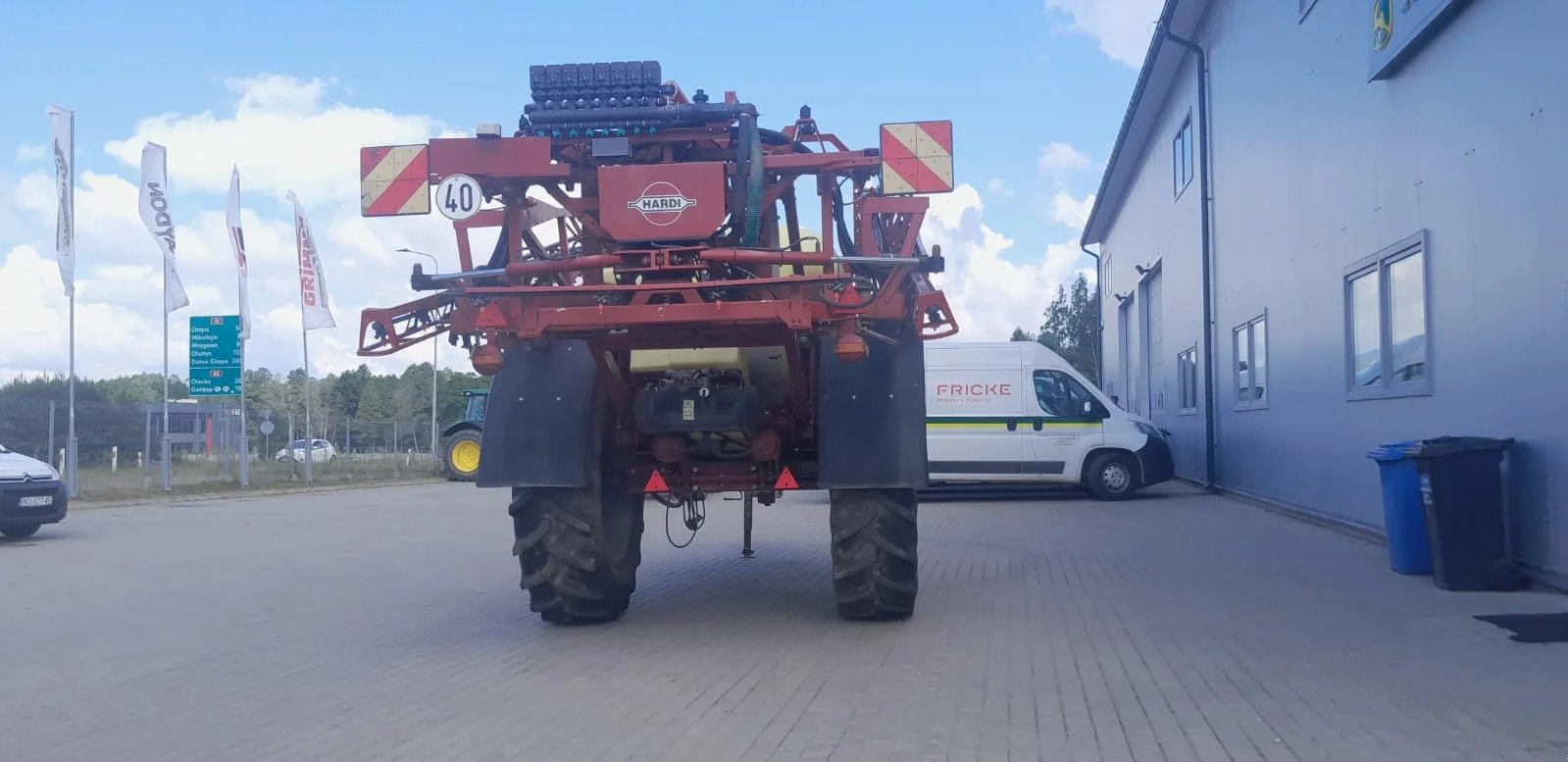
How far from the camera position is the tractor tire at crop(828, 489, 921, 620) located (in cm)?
823

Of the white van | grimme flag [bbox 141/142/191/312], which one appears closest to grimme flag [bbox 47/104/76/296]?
grimme flag [bbox 141/142/191/312]

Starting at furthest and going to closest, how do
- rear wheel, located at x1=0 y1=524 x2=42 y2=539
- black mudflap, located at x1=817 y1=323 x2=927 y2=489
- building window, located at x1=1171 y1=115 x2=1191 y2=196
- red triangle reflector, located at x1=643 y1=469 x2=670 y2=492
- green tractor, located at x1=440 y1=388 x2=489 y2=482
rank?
green tractor, located at x1=440 y1=388 x2=489 y2=482 < building window, located at x1=1171 y1=115 x2=1191 y2=196 < rear wheel, located at x1=0 y1=524 x2=42 y2=539 < red triangle reflector, located at x1=643 y1=469 x2=670 y2=492 < black mudflap, located at x1=817 y1=323 x2=927 y2=489

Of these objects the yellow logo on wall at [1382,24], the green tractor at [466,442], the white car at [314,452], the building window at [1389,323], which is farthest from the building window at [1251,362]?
the white car at [314,452]

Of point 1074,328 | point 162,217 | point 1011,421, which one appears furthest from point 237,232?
point 1074,328

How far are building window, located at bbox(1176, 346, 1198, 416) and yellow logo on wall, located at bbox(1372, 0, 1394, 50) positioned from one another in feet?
37.3

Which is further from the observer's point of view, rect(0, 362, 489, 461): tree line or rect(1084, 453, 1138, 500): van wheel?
rect(0, 362, 489, 461): tree line

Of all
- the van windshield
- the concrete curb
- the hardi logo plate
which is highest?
the hardi logo plate

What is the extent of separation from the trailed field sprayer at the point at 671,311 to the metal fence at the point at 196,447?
19.6 m

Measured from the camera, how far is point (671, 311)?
7.34m

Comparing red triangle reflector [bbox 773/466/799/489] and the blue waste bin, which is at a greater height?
red triangle reflector [bbox 773/466/799/489]

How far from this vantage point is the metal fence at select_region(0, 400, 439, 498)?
25125 millimetres

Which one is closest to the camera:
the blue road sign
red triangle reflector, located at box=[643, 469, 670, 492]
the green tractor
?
red triangle reflector, located at box=[643, 469, 670, 492]

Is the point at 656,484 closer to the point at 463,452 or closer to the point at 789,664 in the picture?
the point at 789,664

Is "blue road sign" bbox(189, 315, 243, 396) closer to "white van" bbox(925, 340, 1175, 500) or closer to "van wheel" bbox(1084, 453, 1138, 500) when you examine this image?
"white van" bbox(925, 340, 1175, 500)
